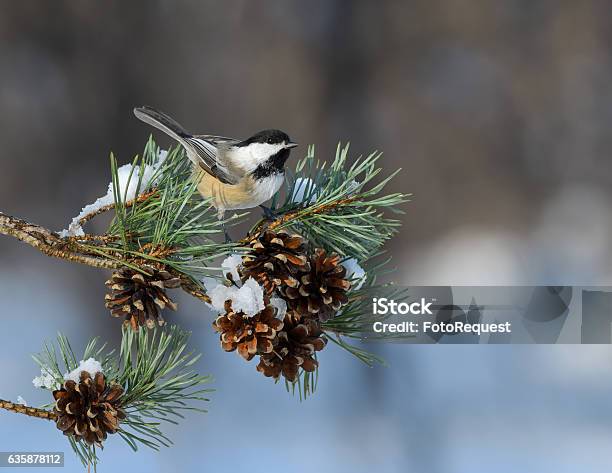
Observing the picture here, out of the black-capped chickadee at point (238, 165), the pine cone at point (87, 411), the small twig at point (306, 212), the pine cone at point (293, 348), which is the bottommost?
the pine cone at point (87, 411)

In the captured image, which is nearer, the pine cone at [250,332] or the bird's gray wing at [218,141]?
the pine cone at [250,332]

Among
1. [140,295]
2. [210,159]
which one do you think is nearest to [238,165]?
[210,159]

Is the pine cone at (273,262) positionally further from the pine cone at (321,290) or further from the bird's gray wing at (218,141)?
the bird's gray wing at (218,141)

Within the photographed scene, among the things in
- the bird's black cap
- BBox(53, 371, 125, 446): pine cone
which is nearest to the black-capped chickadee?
the bird's black cap

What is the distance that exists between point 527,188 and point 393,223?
1.38 m

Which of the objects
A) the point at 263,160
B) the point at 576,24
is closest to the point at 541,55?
the point at 576,24

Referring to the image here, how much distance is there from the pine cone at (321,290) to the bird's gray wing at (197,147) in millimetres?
104

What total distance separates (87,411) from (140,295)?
70mm

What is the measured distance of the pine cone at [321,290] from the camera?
14.1 inches

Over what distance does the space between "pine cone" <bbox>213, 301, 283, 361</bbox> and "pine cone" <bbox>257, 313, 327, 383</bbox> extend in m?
0.01

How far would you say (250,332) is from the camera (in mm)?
346

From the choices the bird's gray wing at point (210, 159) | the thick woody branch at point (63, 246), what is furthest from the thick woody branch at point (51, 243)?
the bird's gray wing at point (210, 159)

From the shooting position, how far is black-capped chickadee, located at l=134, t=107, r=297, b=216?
428 millimetres

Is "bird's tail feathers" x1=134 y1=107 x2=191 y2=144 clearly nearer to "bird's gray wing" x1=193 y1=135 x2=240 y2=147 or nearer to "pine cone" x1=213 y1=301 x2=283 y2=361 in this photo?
"bird's gray wing" x1=193 y1=135 x2=240 y2=147
